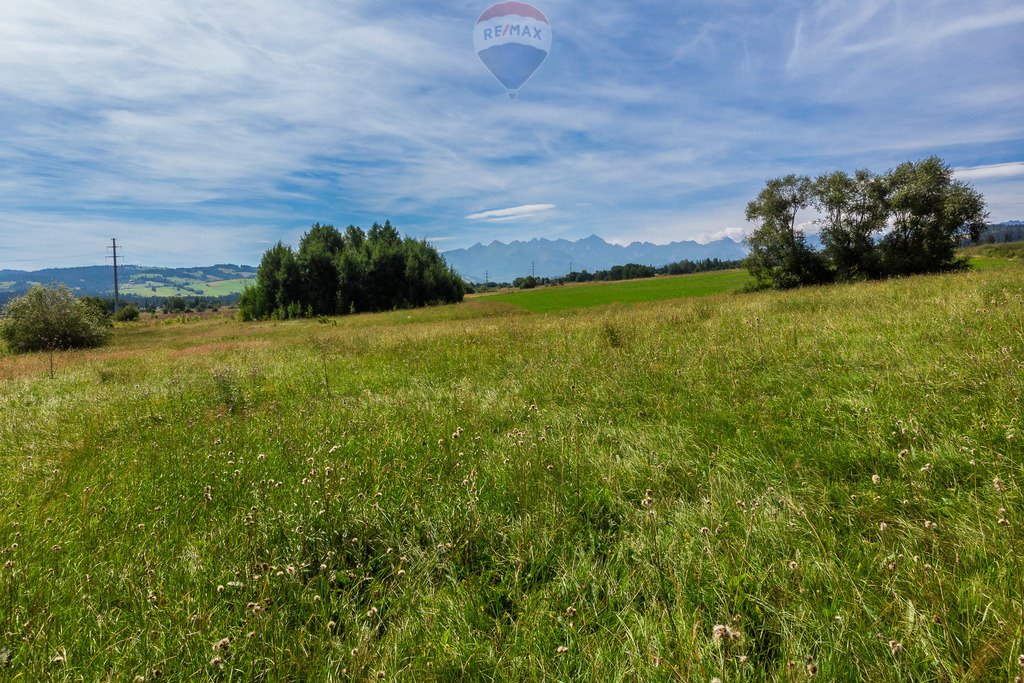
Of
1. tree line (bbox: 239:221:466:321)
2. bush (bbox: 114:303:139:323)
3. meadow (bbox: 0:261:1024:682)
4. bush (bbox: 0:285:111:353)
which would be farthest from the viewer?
bush (bbox: 114:303:139:323)

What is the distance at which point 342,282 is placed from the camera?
6288cm

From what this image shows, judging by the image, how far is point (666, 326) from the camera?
39.7 feet

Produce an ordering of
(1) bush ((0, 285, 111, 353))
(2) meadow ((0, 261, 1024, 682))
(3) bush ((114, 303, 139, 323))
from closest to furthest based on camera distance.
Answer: (2) meadow ((0, 261, 1024, 682)) → (1) bush ((0, 285, 111, 353)) → (3) bush ((114, 303, 139, 323))

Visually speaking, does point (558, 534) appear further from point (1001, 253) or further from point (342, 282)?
point (1001, 253)

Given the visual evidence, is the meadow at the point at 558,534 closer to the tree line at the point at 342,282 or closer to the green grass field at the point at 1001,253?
the green grass field at the point at 1001,253

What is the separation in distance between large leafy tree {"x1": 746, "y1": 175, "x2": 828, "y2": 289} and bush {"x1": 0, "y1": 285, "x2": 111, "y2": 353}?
200ft

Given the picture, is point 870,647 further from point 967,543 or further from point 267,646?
point 267,646

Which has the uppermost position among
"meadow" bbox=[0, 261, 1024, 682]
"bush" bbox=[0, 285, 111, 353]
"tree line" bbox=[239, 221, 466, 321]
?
"tree line" bbox=[239, 221, 466, 321]

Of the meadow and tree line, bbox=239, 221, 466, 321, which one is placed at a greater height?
tree line, bbox=239, 221, 466, 321

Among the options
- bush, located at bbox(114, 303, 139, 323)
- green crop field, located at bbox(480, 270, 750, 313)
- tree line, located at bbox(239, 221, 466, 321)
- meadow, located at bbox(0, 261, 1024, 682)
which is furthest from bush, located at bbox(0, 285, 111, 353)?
bush, located at bbox(114, 303, 139, 323)

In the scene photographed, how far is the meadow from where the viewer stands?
81.5 inches

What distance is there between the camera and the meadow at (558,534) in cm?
207

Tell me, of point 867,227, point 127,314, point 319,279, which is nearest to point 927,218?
point 867,227

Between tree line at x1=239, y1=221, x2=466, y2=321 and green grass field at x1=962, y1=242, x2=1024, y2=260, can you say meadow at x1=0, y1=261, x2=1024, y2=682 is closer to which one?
green grass field at x1=962, y1=242, x2=1024, y2=260
